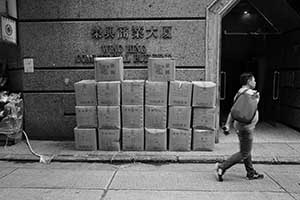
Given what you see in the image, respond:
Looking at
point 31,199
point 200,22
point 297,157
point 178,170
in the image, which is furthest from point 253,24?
point 31,199

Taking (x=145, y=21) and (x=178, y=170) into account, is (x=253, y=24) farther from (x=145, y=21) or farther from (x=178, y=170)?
(x=178, y=170)

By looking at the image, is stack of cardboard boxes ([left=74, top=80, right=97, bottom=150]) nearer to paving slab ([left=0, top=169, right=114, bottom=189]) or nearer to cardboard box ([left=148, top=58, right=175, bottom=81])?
paving slab ([left=0, top=169, right=114, bottom=189])

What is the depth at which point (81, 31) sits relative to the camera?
22.2 ft

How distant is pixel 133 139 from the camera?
6.05 m

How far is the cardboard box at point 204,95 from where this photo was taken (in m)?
5.91

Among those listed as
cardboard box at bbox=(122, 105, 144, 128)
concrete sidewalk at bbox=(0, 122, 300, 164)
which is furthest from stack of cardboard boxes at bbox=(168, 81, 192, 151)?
cardboard box at bbox=(122, 105, 144, 128)

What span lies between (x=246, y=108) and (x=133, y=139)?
2.63m

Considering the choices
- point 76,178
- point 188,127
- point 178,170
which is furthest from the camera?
point 188,127

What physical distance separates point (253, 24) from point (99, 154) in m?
7.16

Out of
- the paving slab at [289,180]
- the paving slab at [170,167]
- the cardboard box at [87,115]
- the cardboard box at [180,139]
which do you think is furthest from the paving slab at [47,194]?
the paving slab at [289,180]

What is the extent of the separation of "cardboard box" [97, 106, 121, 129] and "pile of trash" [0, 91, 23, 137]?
7.10 feet

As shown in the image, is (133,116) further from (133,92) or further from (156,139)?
(156,139)

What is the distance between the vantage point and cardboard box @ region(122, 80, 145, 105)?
5.97m

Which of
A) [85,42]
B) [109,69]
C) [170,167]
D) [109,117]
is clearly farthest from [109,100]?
[170,167]
